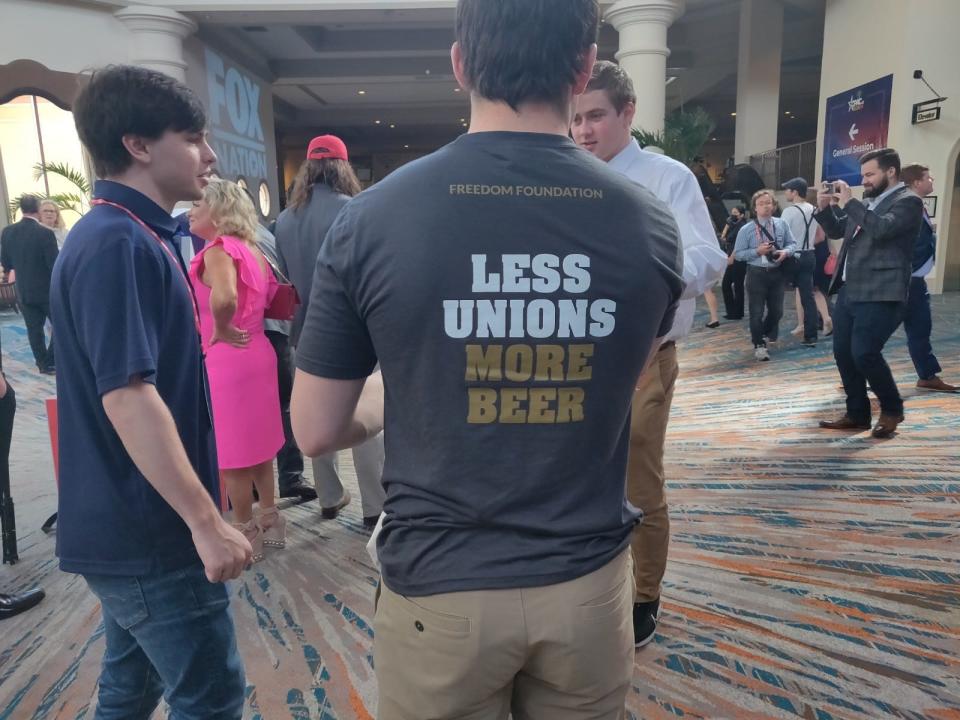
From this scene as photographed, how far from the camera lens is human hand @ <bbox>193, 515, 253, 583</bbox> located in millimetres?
1181

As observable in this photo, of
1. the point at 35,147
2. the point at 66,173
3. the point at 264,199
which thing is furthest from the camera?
the point at 264,199

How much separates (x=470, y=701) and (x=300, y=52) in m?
15.9

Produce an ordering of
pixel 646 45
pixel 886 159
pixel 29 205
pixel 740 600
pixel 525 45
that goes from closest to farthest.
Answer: pixel 525 45
pixel 740 600
pixel 886 159
pixel 29 205
pixel 646 45

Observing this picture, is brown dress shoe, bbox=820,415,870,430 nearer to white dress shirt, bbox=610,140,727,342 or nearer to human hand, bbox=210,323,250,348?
white dress shirt, bbox=610,140,727,342

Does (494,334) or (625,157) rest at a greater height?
(625,157)

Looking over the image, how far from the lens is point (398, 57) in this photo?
15180mm

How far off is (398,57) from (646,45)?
7148mm

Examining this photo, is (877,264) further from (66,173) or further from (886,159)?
(66,173)

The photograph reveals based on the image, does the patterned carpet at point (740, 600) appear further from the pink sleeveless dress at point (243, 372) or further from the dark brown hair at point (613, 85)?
the dark brown hair at point (613, 85)

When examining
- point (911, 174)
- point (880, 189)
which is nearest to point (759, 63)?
point (911, 174)

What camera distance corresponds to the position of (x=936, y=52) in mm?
9562

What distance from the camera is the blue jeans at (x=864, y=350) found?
4.09m

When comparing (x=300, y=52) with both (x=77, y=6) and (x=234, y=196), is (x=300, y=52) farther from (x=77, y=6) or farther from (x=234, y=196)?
(x=234, y=196)

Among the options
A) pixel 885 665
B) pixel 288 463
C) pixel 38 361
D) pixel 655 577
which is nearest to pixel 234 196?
pixel 288 463
